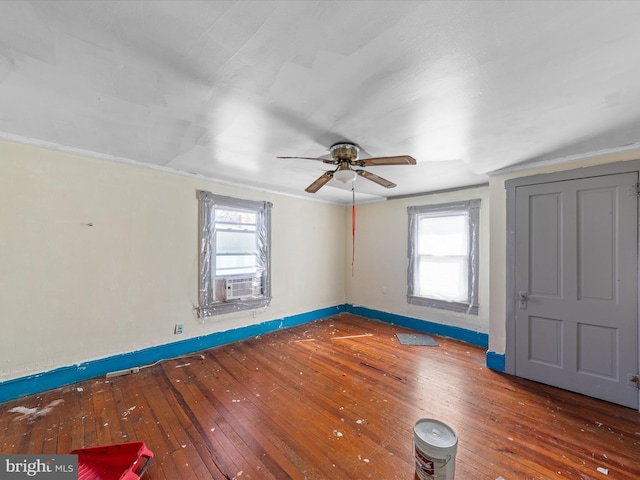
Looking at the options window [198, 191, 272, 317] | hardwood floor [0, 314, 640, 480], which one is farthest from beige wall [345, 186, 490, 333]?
window [198, 191, 272, 317]

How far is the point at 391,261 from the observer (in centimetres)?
464

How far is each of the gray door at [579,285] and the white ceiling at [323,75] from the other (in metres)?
0.50

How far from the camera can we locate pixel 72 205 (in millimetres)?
2494

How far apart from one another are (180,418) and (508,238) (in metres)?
3.56

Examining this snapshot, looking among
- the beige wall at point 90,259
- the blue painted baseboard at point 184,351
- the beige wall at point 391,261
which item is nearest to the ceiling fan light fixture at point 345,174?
the beige wall at point 90,259

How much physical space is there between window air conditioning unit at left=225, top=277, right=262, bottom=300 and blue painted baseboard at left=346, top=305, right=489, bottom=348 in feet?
7.28

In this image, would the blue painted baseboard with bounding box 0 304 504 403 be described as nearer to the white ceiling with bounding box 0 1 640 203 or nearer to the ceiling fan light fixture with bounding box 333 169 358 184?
the white ceiling with bounding box 0 1 640 203

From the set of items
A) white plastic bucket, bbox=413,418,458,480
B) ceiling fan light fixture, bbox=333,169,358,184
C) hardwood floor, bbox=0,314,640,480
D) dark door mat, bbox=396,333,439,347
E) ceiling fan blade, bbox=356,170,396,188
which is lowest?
dark door mat, bbox=396,333,439,347

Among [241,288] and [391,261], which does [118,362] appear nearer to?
[241,288]

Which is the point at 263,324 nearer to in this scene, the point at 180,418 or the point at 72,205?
the point at 180,418

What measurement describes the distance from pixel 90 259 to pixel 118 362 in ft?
3.71

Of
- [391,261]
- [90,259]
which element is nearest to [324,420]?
[90,259]

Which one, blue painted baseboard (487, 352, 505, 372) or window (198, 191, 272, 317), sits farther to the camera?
window (198, 191, 272, 317)

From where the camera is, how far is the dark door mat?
11.8 feet
